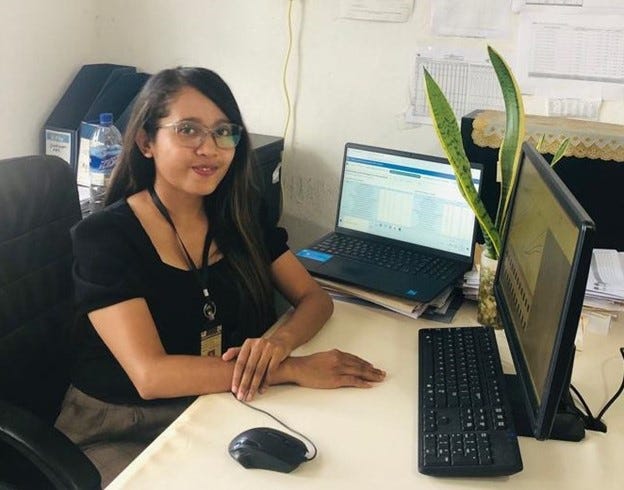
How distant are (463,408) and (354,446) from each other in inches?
7.6

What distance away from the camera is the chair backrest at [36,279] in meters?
1.29

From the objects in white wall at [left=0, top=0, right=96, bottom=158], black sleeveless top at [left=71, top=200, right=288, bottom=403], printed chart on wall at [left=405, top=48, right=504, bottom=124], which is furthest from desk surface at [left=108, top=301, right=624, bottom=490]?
white wall at [left=0, top=0, right=96, bottom=158]

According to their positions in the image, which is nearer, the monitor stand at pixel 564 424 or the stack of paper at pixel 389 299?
the monitor stand at pixel 564 424

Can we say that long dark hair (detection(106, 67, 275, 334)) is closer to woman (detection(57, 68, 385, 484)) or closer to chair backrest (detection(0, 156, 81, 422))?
woman (detection(57, 68, 385, 484))

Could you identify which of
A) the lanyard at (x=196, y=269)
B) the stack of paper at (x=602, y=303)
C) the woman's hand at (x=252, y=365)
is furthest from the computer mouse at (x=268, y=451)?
the stack of paper at (x=602, y=303)

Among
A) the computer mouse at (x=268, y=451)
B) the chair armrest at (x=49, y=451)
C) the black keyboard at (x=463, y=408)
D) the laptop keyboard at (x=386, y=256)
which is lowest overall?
the chair armrest at (x=49, y=451)

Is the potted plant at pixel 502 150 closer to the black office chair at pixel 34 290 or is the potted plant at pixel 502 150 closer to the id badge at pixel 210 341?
the id badge at pixel 210 341

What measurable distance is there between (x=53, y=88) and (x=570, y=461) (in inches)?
71.2

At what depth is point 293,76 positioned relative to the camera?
210cm

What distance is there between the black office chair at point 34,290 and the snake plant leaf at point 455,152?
2.52 feet

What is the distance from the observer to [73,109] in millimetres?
2137

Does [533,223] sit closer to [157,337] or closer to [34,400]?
[157,337]

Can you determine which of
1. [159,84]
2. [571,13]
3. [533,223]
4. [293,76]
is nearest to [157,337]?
[159,84]

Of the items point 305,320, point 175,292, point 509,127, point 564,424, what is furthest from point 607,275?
point 175,292
